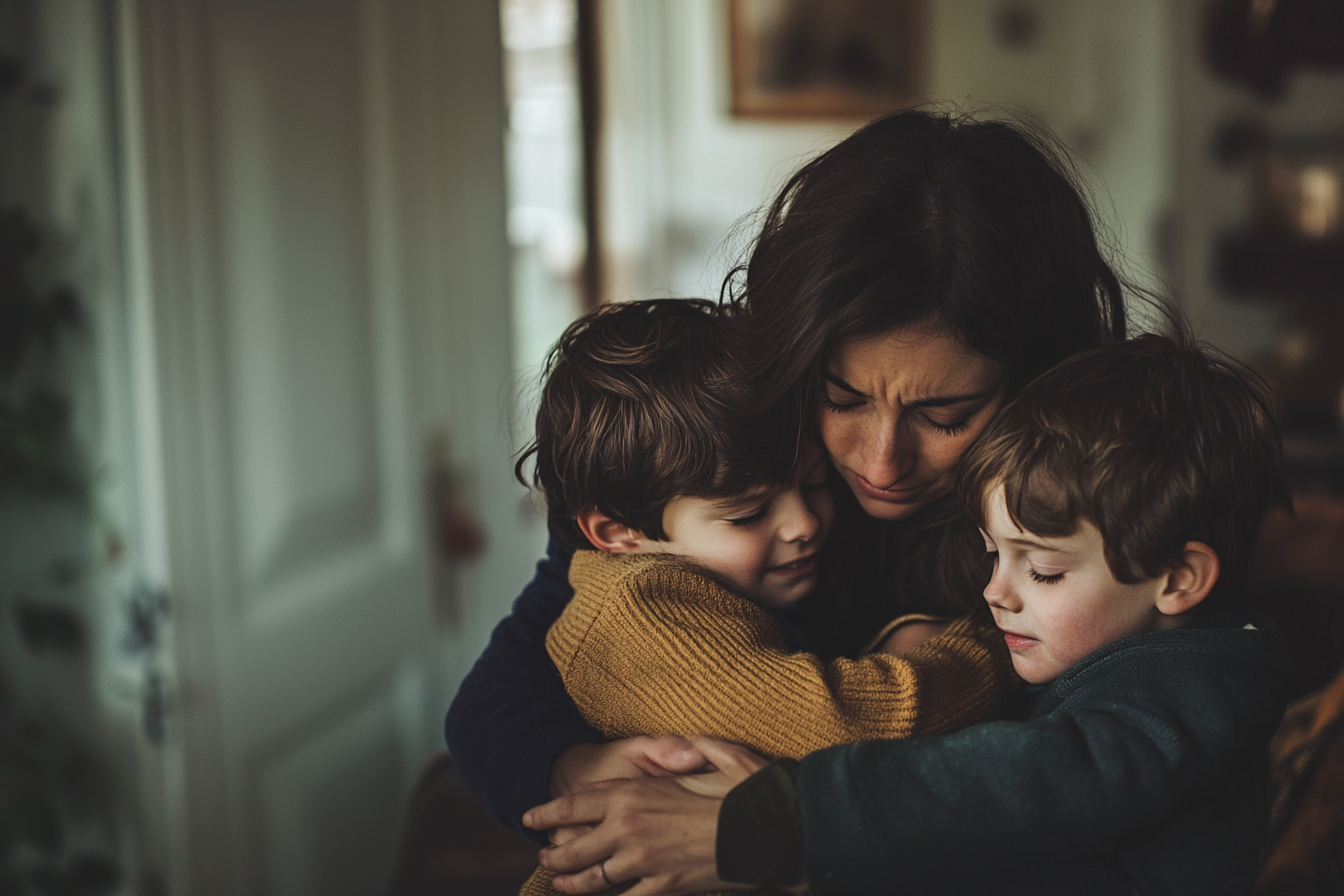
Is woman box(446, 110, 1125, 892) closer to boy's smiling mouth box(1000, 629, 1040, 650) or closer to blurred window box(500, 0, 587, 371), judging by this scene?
boy's smiling mouth box(1000, 629, 1040, 650)

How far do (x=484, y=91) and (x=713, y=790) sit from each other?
215 cm

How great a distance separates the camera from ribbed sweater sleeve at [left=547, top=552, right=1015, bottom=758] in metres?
0.93

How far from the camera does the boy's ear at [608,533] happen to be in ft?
3.71

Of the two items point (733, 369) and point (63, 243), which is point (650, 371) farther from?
point (63, 243)

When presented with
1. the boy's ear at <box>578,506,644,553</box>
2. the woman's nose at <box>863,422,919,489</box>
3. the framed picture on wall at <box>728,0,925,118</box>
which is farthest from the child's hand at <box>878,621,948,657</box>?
the framed picture on wall at <box>728,0,925,118</box>

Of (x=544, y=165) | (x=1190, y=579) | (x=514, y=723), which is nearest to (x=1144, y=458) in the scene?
(x=1190, y=579)

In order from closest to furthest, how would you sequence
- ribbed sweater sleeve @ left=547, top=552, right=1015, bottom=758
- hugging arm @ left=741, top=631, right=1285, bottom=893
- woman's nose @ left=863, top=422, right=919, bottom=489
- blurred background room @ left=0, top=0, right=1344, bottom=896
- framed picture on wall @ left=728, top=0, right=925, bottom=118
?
hugging arm @ left=741, top=631, right=1285, bottom=893 → ribbed sweater sleeve @ left=547, top=552, right=1015, bottom=758 → woman's nose @ left=863, top=422, right=919, bottom=489 → blurred background room @ left=0, top=0, right=1344, bottom=896 → framed picture on wall @ left=728, top=0, right=925, bottom=118

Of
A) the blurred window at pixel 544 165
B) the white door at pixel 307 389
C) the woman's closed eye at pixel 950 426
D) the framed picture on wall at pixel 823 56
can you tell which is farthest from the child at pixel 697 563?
the framed picture on wall at pixel 823 56

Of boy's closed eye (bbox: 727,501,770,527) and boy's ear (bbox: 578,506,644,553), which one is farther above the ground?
boy's closed eye (bbox: 727,501,770,527)

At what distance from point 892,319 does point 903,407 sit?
0.27 feet

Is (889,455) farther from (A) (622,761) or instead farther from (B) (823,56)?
(B) (823,56)

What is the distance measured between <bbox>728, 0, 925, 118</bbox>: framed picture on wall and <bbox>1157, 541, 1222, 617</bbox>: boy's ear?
3738 millimetres

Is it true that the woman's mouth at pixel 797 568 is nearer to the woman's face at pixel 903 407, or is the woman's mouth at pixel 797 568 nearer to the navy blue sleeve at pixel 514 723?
the woman's face at pixel 903 407

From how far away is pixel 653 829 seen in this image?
92cm
